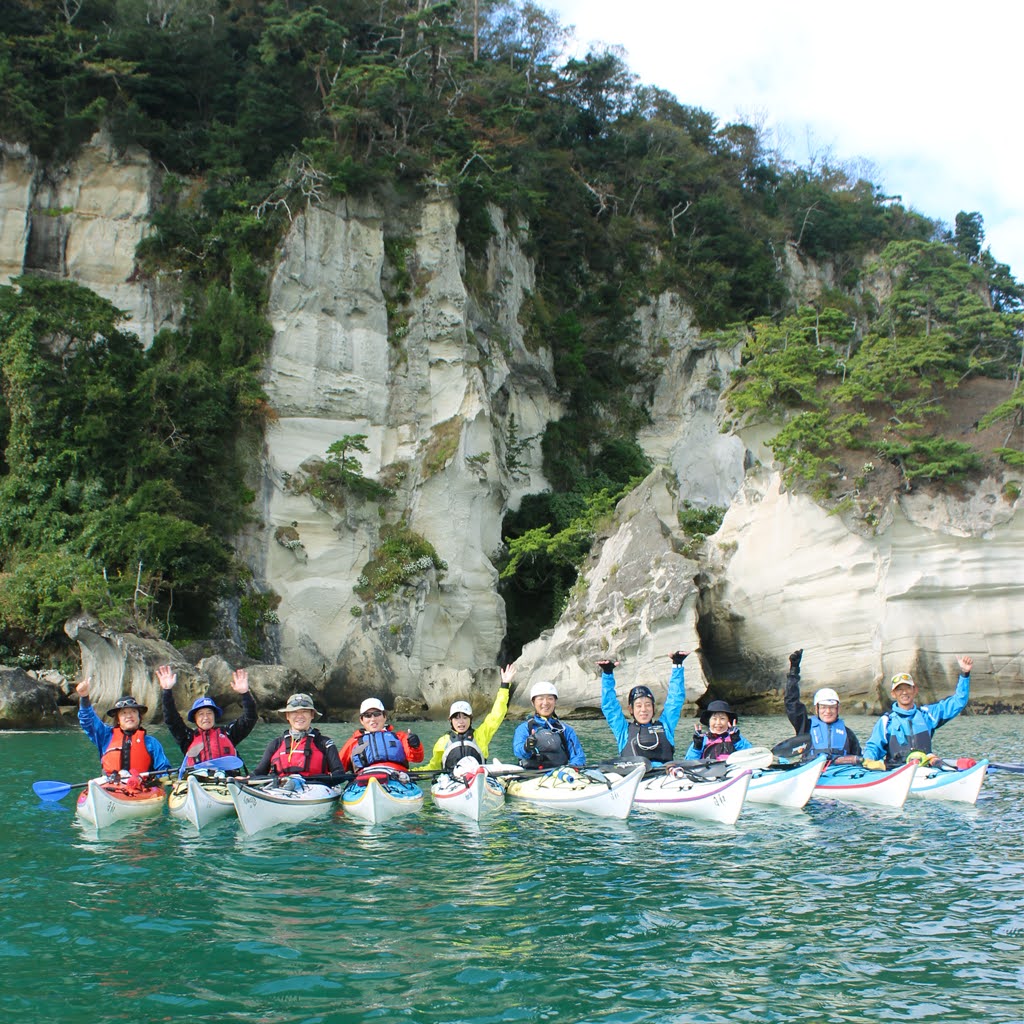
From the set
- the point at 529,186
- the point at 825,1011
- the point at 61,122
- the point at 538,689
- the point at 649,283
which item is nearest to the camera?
the point at 825,1011

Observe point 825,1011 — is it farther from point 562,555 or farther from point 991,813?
point 562,555

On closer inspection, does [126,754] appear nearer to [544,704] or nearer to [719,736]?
[544,704]

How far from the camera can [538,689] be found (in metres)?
11.1

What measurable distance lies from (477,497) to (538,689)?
18.1 m

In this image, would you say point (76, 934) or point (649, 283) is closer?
point (76, 934)

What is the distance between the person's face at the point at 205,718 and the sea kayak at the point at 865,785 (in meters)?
6.68

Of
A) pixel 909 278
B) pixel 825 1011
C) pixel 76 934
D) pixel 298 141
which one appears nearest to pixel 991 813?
pixel 825 1011

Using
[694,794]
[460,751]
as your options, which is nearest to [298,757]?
[460,751]

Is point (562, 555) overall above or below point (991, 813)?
above

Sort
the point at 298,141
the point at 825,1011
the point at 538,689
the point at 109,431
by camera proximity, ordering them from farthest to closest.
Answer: the point at 298,141 → the point at 109,431 → the point at 538,689 → the point at 825,1011

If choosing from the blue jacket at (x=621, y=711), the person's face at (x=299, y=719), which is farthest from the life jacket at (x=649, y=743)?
the person's face at (x=299, y=719)

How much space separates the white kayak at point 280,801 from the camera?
880 cm

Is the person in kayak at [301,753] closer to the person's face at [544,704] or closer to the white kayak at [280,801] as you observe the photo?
the white kayak at [280,801]

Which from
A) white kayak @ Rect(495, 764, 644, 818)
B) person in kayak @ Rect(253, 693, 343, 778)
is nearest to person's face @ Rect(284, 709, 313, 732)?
person in kayak @ Rect(253, 693, 343, 778)
